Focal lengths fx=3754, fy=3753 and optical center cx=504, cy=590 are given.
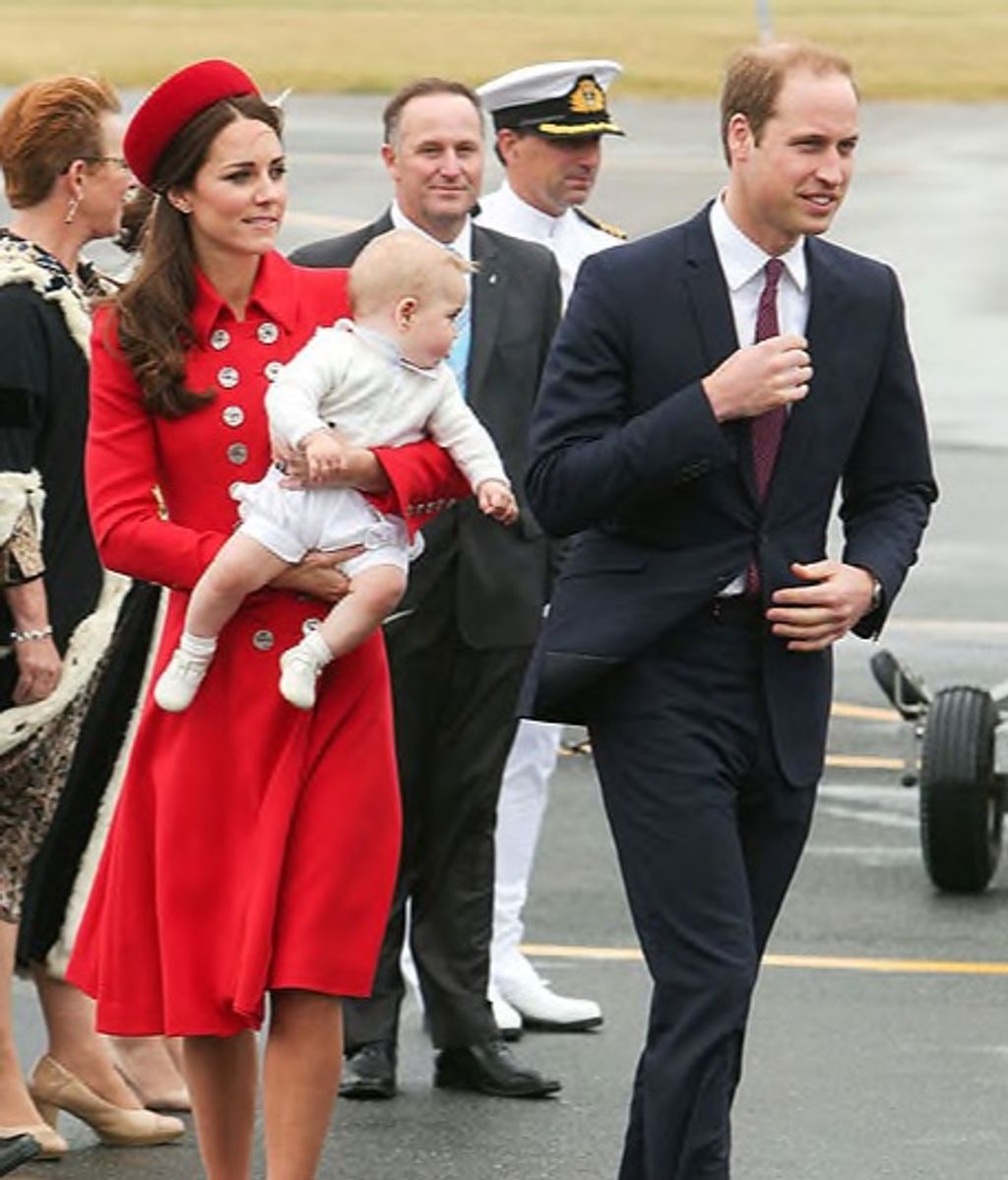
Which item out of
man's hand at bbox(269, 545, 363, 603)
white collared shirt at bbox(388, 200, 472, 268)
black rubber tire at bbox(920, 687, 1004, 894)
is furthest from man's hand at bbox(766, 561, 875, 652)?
black rubber tire at bbox(920, 687, 1004, 894)

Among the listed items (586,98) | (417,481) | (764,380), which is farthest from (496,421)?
(764,380)

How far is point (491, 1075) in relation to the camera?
803cm

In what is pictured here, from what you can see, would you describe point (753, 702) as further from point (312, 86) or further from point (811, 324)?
point (312, 86)

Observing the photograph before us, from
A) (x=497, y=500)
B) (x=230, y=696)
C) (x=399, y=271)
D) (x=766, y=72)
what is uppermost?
(x=766, y=72)

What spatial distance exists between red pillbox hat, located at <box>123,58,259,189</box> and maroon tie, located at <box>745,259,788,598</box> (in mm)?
947

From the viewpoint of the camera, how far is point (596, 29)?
1406 inches

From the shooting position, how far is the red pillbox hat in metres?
6.36

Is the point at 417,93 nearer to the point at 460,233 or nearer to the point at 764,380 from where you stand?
the point at 460,233

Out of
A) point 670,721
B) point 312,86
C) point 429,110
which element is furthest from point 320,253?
point 312,86

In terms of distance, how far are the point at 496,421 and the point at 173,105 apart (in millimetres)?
1755

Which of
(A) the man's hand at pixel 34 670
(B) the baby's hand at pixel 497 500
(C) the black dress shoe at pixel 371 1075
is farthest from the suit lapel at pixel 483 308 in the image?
(B) the baby's hand at pixel 497 500

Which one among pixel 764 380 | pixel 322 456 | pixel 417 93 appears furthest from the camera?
pixel 417 93

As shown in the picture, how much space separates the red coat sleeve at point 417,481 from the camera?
6.29 m

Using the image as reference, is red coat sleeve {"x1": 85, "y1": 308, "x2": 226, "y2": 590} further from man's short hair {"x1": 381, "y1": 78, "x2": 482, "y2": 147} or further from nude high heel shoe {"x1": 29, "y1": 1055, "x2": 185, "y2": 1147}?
man's short hair {"x1": 381, "y1": 78, "x2": 482, "y2": 147}
